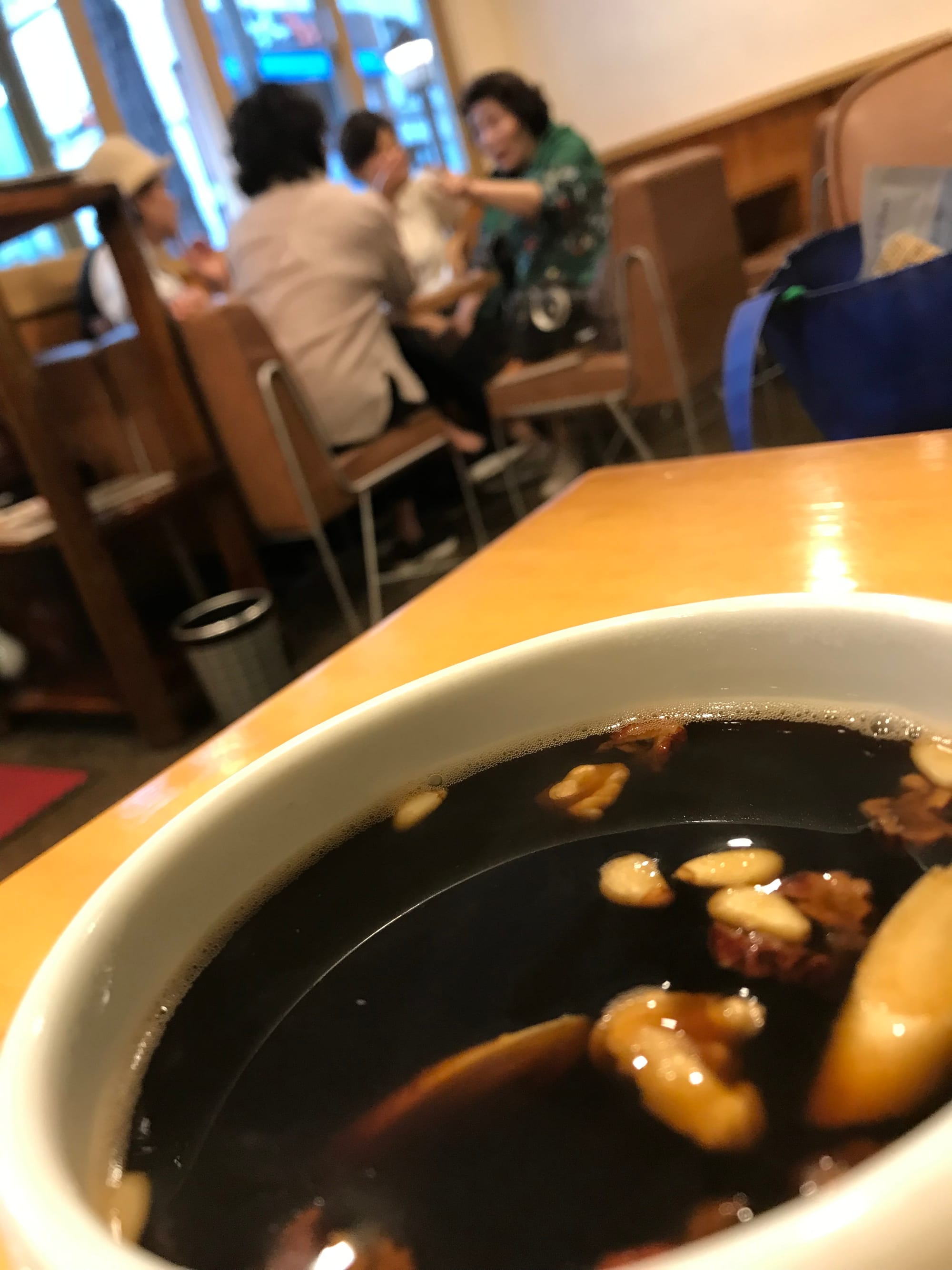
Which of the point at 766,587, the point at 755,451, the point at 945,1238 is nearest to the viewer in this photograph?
the point at 945,1238

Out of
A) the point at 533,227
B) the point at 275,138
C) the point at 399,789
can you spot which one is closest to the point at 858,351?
the point at 399,789

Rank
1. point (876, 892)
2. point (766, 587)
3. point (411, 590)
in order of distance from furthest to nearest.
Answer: point (411, 590) → point (766, 587) → point (876, 892)

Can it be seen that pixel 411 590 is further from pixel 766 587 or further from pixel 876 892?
pixel 876 892

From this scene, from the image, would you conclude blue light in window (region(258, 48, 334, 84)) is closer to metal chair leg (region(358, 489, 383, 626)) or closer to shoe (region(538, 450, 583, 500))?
shoe (region(538, 450, 583, 500))

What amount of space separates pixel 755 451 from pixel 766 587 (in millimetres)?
241

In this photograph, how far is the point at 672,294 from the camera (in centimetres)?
193

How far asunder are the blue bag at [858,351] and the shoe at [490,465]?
6.70ft

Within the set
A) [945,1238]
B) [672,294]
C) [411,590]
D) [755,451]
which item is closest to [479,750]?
[945,1238]

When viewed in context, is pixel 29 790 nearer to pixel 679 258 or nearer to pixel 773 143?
pixel 679 258

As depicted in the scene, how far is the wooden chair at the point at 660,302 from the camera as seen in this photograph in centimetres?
189

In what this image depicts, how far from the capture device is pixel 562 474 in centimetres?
264

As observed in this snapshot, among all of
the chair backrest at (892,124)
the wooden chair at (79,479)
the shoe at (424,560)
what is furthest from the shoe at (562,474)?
the chair backrest at (892,124)

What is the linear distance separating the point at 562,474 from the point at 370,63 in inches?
113

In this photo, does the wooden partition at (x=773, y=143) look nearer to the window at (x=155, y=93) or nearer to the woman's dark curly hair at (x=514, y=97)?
the woman's dark curly hair at (x=514, y=97)
